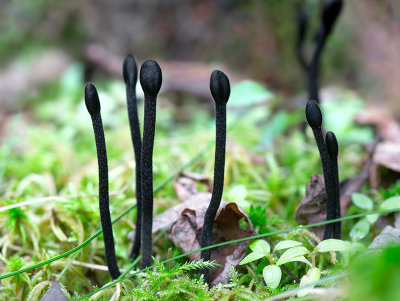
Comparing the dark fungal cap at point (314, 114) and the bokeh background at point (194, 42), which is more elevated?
the bokeh background at point (194, 42)

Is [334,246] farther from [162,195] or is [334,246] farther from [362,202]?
[162,195]

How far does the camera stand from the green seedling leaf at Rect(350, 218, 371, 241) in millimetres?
1519

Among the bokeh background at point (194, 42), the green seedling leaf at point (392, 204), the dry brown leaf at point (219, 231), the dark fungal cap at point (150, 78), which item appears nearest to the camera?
the dark fungal cap at point (150, 78)

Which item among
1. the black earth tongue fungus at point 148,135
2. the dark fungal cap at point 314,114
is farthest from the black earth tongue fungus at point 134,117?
the dark fungal cap at point 314,114

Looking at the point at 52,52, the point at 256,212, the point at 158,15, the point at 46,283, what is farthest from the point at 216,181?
the point at 158,15

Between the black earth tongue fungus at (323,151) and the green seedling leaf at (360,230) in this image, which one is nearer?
the black earth tongue fungus at (323,151)

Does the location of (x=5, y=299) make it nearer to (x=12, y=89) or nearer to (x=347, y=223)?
(x=347, y=223)

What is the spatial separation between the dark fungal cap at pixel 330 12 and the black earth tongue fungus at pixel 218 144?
3.46 feet

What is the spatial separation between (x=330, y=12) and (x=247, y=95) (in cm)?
63

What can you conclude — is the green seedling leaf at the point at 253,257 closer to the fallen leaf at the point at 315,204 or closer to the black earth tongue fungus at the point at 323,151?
the black earth tongue fungus at the point at 323,151

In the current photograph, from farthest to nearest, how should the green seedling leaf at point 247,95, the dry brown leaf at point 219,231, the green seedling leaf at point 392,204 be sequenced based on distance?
the green seedling leaf at point 247,95
the green seedling leaf at point 392,204
the dry brown leaf at point 219,231

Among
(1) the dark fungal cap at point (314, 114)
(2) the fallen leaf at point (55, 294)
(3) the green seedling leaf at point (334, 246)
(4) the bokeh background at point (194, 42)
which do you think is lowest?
(2) the fallen leaf at point (55, 294)

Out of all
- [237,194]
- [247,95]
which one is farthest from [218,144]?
[247,95]

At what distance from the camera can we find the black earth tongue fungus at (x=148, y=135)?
1.15 metres
